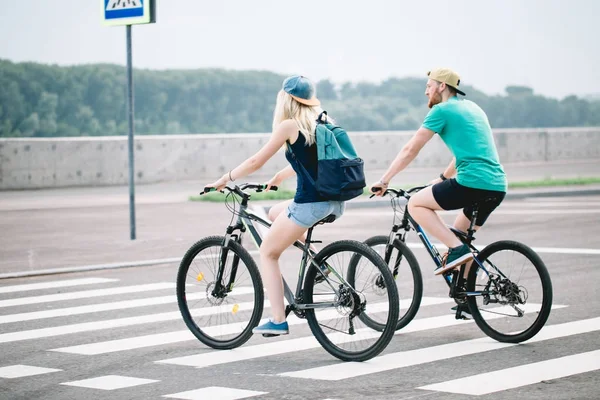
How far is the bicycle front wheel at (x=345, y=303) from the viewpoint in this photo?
7.06 metres

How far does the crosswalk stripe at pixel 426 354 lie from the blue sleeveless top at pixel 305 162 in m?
1.05

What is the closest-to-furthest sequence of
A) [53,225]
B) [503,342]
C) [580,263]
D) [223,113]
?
1. [503,342]
2. [580,263]
3. [53,225]
4. [223,113]

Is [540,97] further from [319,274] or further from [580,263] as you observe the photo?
[319,274]

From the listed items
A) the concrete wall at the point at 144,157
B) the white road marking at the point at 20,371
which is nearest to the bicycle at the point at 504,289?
the white road marking at the point at 20,371

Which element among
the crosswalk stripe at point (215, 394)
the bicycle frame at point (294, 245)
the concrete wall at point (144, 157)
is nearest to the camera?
the crosswalk stripe at point (215, 394)

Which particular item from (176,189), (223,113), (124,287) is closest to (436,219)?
(124,287)

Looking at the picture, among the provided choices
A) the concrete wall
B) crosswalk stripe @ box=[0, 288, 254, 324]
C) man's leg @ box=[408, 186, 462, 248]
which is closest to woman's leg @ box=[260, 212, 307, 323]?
man's leg @ box=[408, 186, 462, 248]

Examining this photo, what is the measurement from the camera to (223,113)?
44.2 m

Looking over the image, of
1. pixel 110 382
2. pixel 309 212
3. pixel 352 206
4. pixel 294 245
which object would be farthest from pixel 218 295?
pixel 352 206

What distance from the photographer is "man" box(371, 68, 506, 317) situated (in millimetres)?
7645

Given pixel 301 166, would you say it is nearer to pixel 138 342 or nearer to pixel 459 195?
pixel 459 195

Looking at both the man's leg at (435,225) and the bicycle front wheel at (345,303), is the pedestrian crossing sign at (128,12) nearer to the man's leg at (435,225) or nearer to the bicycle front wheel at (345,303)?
the man's leg at (435,225)

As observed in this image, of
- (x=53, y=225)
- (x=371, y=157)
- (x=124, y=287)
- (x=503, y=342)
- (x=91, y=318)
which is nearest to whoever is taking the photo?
(x=503, y=342)

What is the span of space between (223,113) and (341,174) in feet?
123
